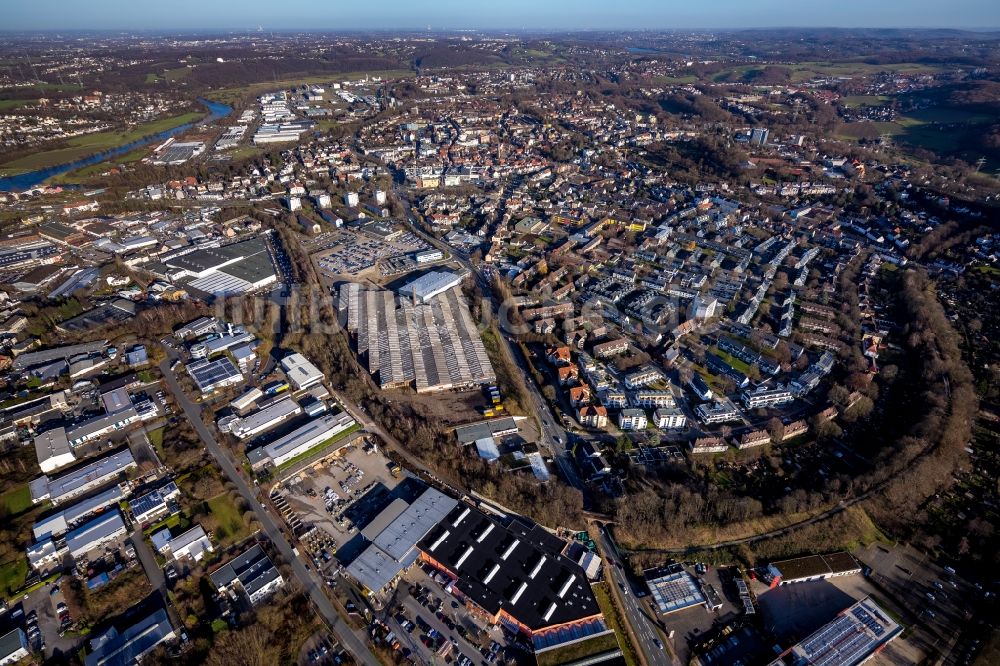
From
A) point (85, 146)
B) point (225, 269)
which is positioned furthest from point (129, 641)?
point (85, 146)

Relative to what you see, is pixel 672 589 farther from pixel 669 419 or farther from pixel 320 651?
pixel 320 651

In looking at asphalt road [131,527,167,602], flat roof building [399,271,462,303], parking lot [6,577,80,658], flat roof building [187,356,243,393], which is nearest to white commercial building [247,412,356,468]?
asphalt road [131,527,167,602]

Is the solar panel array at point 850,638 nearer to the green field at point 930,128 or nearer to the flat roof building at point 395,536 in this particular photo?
the flat roof building at point 395,536

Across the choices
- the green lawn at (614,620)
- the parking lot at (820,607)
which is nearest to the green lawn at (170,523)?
the green lawn at (614,620)

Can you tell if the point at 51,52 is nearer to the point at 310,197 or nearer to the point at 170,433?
the point at 310,197

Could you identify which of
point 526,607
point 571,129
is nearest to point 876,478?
point 526,607

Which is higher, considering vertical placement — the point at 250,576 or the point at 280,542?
the point at 250,576
